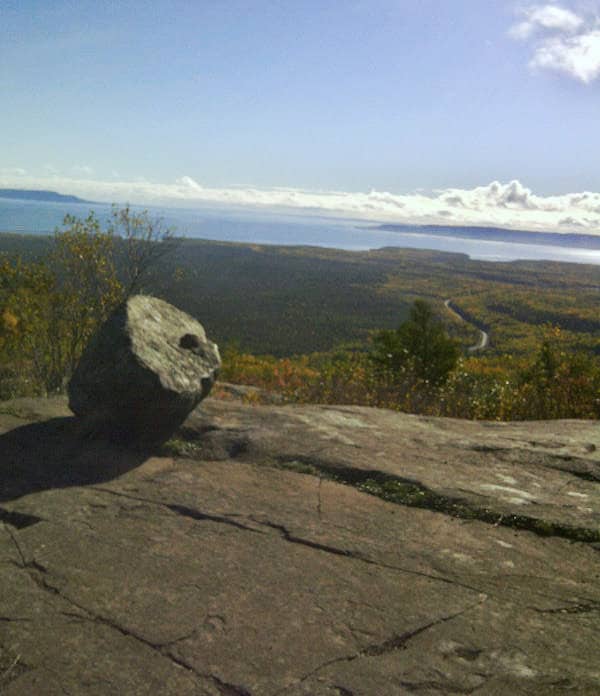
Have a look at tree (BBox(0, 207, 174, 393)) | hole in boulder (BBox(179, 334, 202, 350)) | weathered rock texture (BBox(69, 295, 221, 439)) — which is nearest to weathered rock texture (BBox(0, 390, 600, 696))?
weathered rock texture (BBox(69, 295, 221, 439))

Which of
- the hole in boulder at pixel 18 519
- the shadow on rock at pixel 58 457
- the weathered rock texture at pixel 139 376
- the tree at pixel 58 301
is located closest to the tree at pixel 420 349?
the tree at pixel 58 301

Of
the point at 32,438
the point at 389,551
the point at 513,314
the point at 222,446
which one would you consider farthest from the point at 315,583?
the point at 513,314

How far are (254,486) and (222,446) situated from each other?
132 cm

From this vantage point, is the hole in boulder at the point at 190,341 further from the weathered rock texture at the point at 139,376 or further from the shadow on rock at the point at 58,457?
the shadow on rock at the point at 58,457

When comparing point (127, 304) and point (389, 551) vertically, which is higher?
point (127, 304)

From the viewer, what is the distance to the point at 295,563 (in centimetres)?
528

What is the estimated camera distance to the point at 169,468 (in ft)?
24.4

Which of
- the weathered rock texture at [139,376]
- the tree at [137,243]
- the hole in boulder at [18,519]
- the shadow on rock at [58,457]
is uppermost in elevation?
the tree at [137,243]

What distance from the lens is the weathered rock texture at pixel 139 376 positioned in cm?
761

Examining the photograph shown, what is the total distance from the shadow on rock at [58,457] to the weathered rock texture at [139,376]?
284 mm

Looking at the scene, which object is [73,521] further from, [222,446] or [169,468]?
[222,446]

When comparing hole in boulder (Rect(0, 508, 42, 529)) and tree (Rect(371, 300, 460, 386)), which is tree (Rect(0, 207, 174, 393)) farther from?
tree (Rect(371, 300, 460, 386))

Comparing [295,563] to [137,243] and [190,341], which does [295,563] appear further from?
[137,243]

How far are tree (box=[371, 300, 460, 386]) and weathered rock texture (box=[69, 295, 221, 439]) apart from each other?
35.9ft
